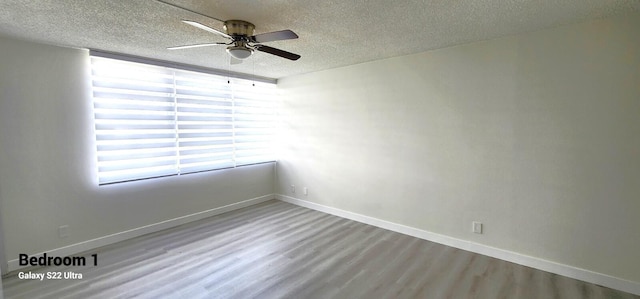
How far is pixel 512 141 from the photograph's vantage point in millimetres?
2863

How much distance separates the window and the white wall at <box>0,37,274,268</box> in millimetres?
152

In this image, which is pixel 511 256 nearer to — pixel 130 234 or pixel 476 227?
pixel 476 227

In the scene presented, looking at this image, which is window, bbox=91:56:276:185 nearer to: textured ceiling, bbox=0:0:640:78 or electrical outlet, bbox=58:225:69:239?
textured ceiling, bbox=0:0:640:78

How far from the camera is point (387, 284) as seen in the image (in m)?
2.54

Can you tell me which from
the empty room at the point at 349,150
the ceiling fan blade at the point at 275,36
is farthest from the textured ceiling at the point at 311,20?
the ceiling fan blade at the point at 275,36

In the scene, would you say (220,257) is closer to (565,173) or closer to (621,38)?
(565,173)

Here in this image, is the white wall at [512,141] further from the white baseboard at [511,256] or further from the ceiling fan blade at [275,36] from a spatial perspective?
the ceiling fan blade at [275,36]

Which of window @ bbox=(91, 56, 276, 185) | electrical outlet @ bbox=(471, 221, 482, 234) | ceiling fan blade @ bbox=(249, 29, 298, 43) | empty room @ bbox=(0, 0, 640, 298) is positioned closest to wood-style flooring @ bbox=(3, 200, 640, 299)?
empty room @ bbox=(0, 0, 640, 298)

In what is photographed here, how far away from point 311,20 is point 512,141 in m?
2.29

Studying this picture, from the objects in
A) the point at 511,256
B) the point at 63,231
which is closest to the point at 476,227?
the point at 511,256

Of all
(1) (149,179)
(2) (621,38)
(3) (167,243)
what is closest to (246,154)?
(1) (149,179)

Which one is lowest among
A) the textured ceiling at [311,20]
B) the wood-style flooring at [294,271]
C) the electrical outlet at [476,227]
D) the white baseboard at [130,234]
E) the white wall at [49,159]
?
the wood-style flooring at [294,271]

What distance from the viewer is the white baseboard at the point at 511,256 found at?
7.98 feet

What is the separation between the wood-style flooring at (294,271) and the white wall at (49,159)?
12.8 inches
